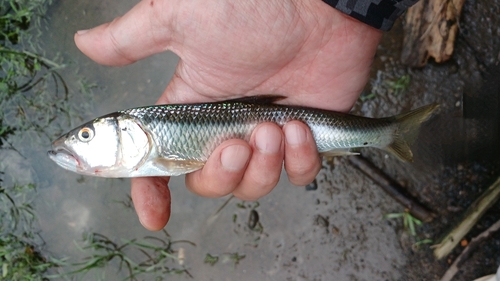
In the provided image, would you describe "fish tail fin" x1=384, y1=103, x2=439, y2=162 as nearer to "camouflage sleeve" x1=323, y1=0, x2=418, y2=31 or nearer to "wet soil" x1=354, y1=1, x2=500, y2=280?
"camouflage sleeve" x1=323, y1=0, x2=418, y2=31

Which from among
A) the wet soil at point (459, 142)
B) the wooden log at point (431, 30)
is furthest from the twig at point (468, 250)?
the wooden log at point (431, 30)

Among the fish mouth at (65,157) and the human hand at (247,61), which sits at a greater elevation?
the human hand at (247,61)

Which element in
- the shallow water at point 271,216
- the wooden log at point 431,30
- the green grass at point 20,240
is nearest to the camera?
the wooden log at point 431,30

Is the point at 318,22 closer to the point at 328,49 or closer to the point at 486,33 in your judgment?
the point at 328,49

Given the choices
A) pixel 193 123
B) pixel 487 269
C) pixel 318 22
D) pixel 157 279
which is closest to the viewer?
pixel 193 123

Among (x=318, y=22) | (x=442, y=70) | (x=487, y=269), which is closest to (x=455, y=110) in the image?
(x=442, y=70)

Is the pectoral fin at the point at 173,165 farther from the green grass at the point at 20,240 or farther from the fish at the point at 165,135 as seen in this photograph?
the green grass at the point at 20,240

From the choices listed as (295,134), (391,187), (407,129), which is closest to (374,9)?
(407,129)
